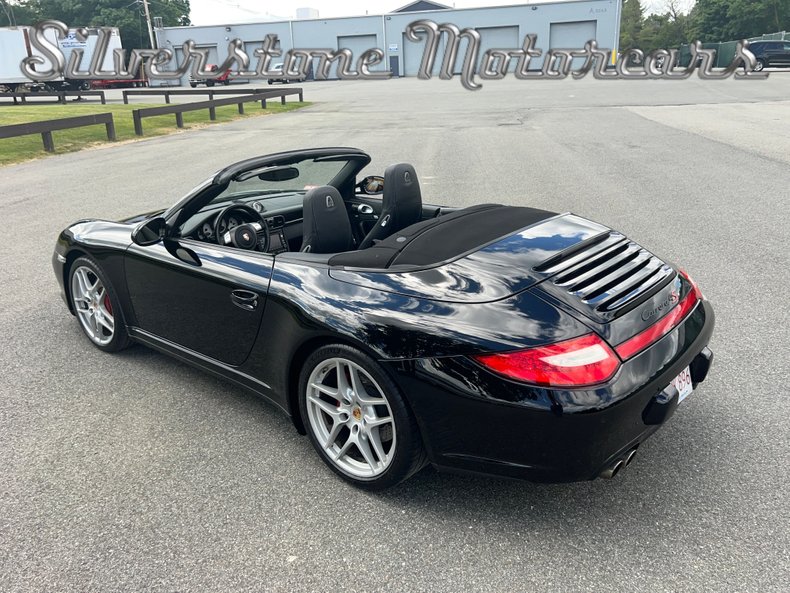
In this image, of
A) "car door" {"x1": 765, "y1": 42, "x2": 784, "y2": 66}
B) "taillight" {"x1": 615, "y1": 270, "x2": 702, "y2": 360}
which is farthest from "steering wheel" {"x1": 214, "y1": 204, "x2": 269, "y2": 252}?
"car door" {"x1": 765, "y1": 42, "x2": 784, "y2": 66}

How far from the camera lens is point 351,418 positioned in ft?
9.39

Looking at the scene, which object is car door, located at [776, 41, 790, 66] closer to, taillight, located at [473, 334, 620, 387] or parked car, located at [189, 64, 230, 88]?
parked car, located at [189, 64, 230, 88]

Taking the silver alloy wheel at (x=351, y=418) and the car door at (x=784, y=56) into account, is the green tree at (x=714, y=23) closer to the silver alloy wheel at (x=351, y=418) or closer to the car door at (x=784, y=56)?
the car door at (x=784, y=56)

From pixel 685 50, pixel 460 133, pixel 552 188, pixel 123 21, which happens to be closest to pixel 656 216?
pixel 552 188

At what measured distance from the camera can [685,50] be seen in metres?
58.7

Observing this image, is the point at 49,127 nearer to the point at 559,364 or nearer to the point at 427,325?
the point at 427,325

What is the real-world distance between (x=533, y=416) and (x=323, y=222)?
4.96ft

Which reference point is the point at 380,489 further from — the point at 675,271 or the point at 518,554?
the point at 675,271

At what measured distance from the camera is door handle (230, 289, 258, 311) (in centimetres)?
315

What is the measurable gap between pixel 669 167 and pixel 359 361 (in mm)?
10001

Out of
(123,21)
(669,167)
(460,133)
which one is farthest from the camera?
(123,21)

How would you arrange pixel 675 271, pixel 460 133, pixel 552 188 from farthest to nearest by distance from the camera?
pixel 460 133, pixel 552 188, pixel 675 271

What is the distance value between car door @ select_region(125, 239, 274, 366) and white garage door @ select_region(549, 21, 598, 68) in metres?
69.3

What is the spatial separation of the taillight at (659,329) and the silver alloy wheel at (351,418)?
3.21 feet
